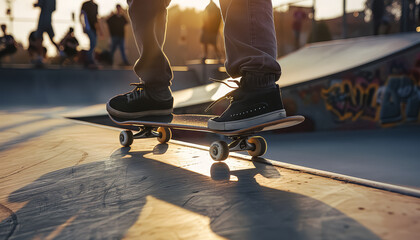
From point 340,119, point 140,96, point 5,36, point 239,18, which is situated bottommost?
point 340,119

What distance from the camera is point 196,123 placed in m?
2.13

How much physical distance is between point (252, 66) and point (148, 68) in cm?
84

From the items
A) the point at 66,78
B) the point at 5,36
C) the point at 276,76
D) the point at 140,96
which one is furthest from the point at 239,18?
the point at 5,36

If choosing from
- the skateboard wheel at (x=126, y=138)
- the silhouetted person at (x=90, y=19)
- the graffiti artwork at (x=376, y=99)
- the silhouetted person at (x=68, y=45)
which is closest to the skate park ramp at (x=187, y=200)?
the skateboard wheel at (x=126, y=138)

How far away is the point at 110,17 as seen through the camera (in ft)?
33.8

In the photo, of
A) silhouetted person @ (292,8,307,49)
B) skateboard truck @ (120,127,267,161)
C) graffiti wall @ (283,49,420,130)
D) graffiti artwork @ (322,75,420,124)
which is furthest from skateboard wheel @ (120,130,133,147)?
silhouetted person @ (292,8,307,49)

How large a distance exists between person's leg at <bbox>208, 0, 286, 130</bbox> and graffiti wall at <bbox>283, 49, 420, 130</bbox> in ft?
14.9

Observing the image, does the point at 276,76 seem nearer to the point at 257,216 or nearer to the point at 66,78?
the point at 257,216

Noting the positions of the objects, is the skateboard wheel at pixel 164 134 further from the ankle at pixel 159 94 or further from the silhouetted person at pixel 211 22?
the silhouetted person at pixel 211 22

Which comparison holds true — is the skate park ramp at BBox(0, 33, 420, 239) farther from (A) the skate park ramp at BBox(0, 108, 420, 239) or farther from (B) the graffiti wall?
(B) the graffiti wall

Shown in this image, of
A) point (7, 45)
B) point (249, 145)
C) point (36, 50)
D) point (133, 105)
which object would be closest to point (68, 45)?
point (36, 50)

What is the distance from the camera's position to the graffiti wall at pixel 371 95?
20.5 ft

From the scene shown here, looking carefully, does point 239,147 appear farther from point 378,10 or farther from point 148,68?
point 378,10

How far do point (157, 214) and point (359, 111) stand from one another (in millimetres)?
5875
